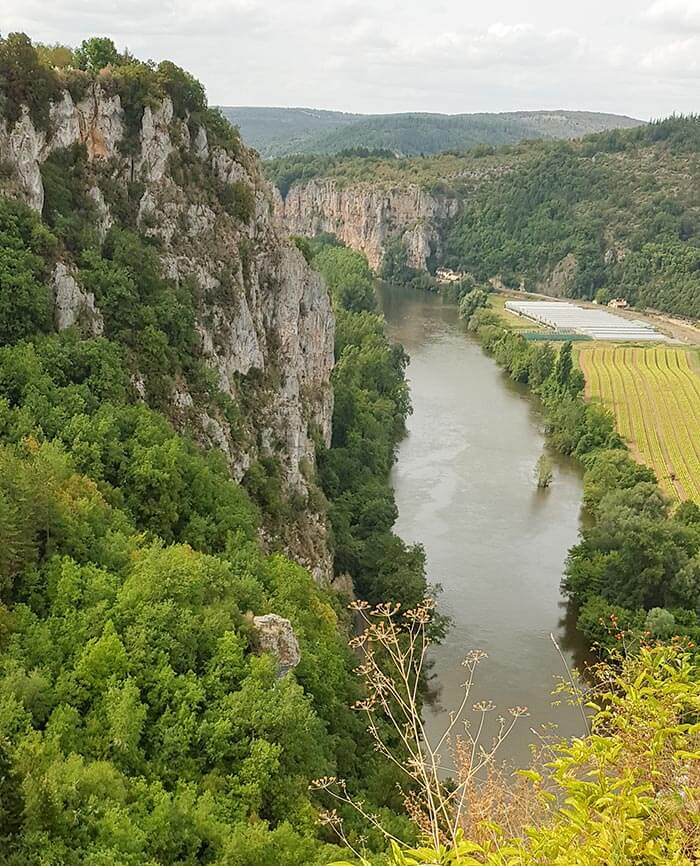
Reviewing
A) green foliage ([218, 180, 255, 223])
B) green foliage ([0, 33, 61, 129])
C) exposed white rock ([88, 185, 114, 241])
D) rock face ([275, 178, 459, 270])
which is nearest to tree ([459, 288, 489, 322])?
rock face ([275, 178, 459, 270])

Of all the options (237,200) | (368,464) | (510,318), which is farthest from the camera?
(510,318)

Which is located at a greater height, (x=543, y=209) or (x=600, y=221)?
(x=543, y=209)

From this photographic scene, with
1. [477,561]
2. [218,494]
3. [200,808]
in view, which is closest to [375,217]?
[477,561]

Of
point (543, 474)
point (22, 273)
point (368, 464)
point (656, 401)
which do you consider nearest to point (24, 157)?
point (22, 273)

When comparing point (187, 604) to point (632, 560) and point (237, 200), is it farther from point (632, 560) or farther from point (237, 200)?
point (632, 560)

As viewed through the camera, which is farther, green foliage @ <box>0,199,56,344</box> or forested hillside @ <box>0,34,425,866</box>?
green foliage @ <box>0,199,56,344</box>

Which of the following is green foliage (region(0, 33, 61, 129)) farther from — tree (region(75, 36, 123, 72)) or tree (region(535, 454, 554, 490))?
tree (region(535, 454, 554, 490))
